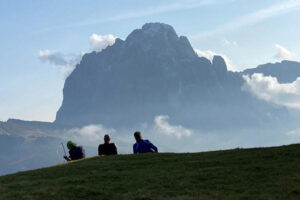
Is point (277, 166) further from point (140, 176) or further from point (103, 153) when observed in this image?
point (103, 153)

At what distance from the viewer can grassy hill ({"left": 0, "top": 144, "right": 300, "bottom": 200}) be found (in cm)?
1648

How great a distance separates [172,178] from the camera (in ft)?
61.6

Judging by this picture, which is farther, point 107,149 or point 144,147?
point 107,149

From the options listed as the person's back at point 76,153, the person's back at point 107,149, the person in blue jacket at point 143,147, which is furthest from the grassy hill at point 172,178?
the person's back at point 76,153

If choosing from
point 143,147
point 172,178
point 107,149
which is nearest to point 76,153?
point 107,149

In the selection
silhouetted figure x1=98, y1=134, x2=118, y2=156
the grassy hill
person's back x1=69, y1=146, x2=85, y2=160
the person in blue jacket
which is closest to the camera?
the grassy hill

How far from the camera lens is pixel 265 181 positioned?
17344 millimetres

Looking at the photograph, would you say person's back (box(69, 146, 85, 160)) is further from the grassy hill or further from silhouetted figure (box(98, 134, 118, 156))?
the grassy hill

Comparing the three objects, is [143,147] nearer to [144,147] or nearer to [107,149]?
[144,147]

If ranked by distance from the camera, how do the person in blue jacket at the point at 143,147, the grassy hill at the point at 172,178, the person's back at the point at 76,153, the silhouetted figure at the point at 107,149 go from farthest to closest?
the person's back at the point at 76,153
the silhouetted figure at the point at 107,149
the person in blue jacket at the point at 143,147
the grassy hill at the point at 172,178

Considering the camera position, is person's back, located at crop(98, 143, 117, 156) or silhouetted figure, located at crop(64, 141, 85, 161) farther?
silhouetted figure, located at crop(64, 141, 85, 161)

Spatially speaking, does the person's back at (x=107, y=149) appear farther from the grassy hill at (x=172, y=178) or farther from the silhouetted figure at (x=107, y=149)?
the grassy hill at (x=172, y=178)

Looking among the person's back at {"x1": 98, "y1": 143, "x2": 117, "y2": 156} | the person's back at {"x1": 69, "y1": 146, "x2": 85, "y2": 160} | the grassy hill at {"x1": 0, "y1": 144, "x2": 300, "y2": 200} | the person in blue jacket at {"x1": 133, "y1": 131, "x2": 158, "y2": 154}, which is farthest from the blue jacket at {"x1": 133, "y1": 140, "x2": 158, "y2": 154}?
the person's back at {"x1": 69, "y1": 146, "x2": 85, "y2": 160}

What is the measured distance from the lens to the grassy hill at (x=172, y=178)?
16.5 meters
